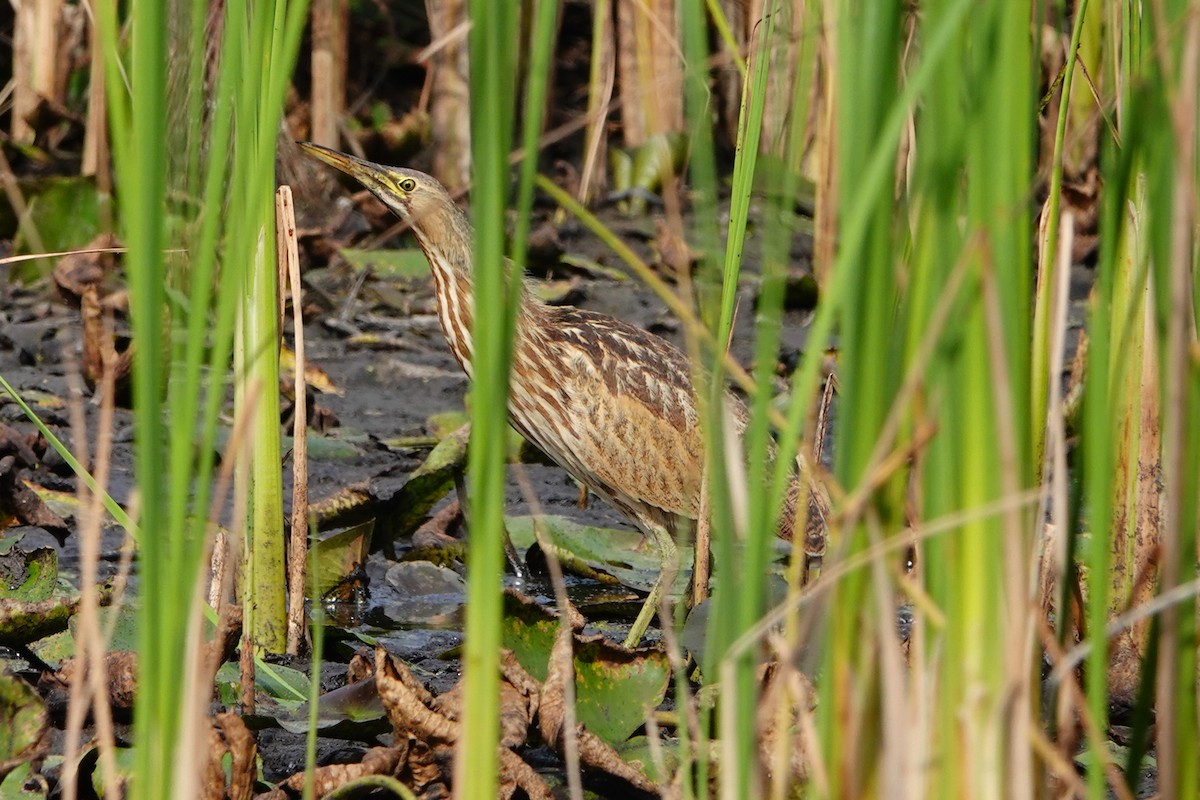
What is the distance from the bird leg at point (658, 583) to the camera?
10.3 ft

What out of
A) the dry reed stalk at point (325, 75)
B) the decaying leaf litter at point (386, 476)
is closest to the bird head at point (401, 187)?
the decaying leaf litter at point (386, 476)

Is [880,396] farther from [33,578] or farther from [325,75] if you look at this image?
[325,75]

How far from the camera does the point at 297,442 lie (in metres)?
2.48

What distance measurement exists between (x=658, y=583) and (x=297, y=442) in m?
1.14

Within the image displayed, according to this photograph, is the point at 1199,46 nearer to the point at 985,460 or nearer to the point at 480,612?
the point at 985,460

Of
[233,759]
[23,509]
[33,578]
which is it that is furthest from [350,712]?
[23,509]

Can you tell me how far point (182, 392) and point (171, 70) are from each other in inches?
22.6

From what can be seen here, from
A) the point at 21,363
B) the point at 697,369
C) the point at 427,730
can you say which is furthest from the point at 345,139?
the point at 697,369

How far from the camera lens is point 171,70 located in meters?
1.58

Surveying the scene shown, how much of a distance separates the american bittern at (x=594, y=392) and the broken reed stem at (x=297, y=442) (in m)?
0.98

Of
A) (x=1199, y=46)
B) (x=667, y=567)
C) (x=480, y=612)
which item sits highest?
(x=1199, y=46)

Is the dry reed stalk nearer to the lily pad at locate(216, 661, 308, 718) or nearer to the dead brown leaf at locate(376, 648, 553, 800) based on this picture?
the lily pad at locate(216, 661, 308, 718)

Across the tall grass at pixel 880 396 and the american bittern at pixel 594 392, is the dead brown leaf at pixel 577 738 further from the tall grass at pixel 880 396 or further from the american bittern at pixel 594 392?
the american bittern at pixel 594 392

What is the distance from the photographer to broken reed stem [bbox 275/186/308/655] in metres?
2.38
